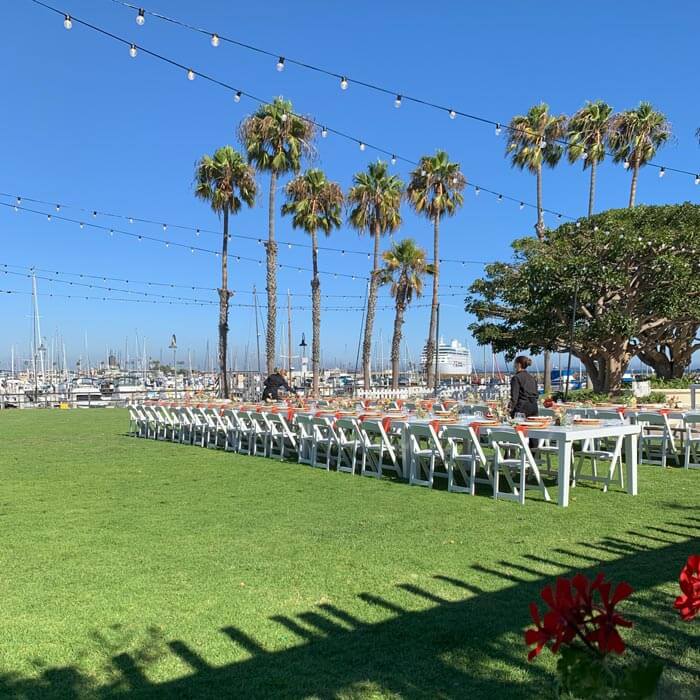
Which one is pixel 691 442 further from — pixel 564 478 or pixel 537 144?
pixel 537 144

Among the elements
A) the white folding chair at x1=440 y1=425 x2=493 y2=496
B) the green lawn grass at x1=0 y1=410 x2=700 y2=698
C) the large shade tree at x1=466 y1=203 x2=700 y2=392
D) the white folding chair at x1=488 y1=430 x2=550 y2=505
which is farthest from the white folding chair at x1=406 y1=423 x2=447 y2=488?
the large shade tree at x1=466 y1=203 x2=700 y2=392

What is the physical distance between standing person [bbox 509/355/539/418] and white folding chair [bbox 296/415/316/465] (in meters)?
2.83

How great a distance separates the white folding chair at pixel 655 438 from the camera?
9096 millimetres

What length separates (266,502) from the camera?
23.2 ft

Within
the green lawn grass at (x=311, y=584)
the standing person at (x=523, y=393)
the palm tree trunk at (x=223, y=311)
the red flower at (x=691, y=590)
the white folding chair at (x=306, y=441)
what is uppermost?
the palm tree trunk at (x=223, y=311)

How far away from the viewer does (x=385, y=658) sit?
3.11m

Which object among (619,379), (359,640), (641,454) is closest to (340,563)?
(359,640)

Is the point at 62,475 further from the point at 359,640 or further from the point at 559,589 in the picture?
the point at 559,589

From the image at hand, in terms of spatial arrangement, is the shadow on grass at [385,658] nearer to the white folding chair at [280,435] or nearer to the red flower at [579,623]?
the red flower at [579,623]

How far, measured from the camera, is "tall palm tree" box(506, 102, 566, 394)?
24953mm

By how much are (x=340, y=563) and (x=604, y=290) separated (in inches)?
610

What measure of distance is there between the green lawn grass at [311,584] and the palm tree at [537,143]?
19.6 meters

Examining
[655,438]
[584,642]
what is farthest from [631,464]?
[584,642]

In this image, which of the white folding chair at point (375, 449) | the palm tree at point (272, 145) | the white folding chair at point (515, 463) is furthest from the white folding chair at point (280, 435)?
the palm tree at point (272, 145)
